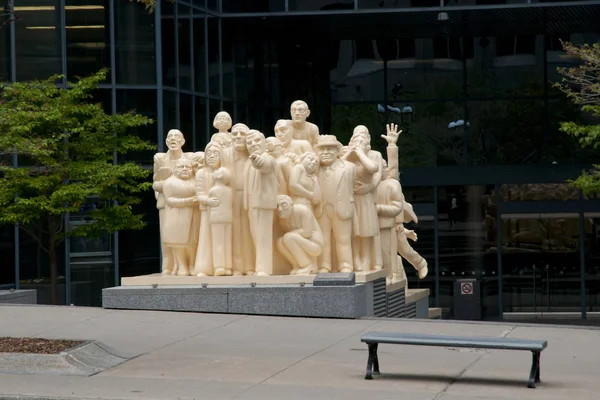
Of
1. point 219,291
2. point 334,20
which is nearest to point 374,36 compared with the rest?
point 334,20

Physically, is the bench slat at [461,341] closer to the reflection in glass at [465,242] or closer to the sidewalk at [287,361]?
the sidewalk at [287,361]

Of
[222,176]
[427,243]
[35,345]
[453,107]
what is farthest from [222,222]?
[453,107]

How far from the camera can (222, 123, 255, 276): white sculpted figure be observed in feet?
60.3

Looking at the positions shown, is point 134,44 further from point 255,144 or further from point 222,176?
point 255,144

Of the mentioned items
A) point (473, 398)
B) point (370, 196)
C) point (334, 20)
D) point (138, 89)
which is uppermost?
point (334, 20)

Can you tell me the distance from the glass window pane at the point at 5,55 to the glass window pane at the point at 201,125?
4.51 metres

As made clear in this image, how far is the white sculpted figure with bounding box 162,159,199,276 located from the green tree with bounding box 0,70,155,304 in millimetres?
4168

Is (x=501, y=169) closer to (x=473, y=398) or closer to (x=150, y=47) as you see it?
(x=150, y=47)

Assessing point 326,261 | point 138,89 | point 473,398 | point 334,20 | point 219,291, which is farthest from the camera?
point 334,20

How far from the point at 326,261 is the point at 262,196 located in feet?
5.56

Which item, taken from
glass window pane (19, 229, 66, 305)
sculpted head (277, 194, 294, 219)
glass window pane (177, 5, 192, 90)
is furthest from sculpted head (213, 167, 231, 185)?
glass window pane (177, 5, 192, 90)

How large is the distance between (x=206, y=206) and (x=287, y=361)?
5319 millimetres

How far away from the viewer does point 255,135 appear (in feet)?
58.1

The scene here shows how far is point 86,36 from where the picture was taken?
2728 cm
